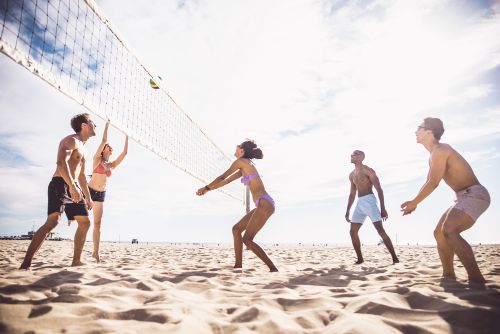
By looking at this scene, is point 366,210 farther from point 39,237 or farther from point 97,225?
point 39,237

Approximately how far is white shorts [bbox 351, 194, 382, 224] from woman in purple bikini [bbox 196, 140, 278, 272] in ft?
7.07

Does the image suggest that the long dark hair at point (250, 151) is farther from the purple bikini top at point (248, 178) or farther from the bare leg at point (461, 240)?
the bare leg at point (461, 240)

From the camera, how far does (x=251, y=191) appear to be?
397 centimetres

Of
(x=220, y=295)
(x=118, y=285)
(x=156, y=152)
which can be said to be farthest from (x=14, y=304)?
(x=156, y=152)

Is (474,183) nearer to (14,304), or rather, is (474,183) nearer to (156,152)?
(14,304)

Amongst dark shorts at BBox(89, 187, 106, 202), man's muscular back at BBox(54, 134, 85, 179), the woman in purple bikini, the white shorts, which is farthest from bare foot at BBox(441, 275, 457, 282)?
dark shorts at BBox(89, 187, 106, 202)

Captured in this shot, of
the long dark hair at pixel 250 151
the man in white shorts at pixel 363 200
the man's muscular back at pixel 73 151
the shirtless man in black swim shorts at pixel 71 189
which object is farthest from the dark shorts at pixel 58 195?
the man in white shorts at pixel 363 200

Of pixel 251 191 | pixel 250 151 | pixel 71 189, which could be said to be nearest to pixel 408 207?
pixel 251 191

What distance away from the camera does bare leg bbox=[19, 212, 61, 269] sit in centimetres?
316

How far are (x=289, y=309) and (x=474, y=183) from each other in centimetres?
225

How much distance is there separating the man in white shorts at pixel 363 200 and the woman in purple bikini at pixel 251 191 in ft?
6.68

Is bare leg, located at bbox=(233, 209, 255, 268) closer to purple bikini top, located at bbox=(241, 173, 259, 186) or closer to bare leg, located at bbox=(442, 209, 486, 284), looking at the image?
purple bikini top, located at bbox=(241, 173, 259, 186)

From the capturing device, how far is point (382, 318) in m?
1.52

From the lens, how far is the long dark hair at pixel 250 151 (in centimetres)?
410
